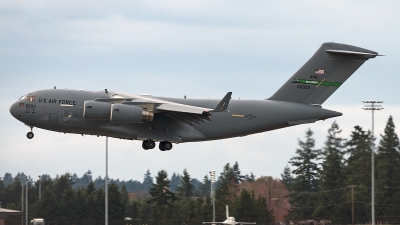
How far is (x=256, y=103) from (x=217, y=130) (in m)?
1.84

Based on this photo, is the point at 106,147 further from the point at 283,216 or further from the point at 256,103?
the point at 283,216

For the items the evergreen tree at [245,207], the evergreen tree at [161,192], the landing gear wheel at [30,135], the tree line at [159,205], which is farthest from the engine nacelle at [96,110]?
the evergreen tree at [161,192]

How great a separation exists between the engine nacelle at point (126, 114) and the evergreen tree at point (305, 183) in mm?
23694

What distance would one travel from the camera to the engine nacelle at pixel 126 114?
2650cm

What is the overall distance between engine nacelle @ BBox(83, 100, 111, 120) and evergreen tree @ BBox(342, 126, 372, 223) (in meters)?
25.4

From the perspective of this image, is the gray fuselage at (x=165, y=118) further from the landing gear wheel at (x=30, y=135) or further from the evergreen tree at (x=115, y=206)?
the evergreen tree at (x=115, y=206)

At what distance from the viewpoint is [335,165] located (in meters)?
50.0

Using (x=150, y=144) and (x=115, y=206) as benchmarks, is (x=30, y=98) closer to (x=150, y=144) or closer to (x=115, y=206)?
(x=150, y=144)

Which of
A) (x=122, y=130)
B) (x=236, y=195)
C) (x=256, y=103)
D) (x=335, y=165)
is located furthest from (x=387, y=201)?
(x=122, y=130)

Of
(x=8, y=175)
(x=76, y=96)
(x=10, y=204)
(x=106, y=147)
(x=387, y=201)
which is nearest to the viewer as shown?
(x=76, y=96)

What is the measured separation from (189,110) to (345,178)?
26842 millimetres

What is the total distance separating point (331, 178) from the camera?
50688 millimetres

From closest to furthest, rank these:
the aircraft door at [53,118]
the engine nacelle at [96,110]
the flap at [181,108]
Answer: the flap at [181,108] → the engine nacelle at [96,110] → the aircraft door at [53,118]

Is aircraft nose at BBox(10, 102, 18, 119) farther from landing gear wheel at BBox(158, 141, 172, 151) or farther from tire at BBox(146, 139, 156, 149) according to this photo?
landing gear wheel at BBox(158, 141, 172, 151)
